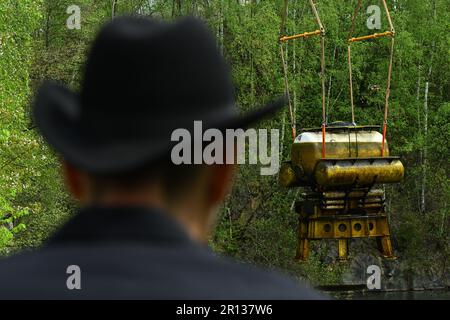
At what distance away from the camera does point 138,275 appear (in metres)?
1.54

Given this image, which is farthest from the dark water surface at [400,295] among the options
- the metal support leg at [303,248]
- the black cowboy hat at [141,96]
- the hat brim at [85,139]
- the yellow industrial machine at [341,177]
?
the black cowboy hat at [141,96]

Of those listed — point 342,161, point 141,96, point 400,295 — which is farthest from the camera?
point 400,295

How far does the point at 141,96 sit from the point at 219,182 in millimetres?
212

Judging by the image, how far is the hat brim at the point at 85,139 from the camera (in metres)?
1.64

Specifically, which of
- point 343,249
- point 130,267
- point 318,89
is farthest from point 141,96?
point 318,89

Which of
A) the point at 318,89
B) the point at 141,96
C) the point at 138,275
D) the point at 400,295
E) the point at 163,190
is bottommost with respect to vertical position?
the point at 400,295

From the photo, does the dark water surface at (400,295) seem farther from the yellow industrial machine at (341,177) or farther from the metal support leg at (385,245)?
the yellow industrial machine at (341,177)

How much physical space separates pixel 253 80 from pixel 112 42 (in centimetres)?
2903

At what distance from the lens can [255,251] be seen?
28.6 meters

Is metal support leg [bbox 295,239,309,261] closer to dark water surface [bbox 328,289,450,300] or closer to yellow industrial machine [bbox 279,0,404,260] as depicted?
yellow industrial machine [bbox 279,0,404,260]

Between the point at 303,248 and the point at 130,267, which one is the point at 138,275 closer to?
the point at 130,267

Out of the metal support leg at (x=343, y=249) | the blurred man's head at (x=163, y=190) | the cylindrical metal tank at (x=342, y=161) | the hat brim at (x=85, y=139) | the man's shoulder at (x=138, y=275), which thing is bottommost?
the metal support leg at (x=343, y=249)

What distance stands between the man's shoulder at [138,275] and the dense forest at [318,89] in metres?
24.5

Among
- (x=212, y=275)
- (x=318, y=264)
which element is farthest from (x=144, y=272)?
(x=318, y=264)
